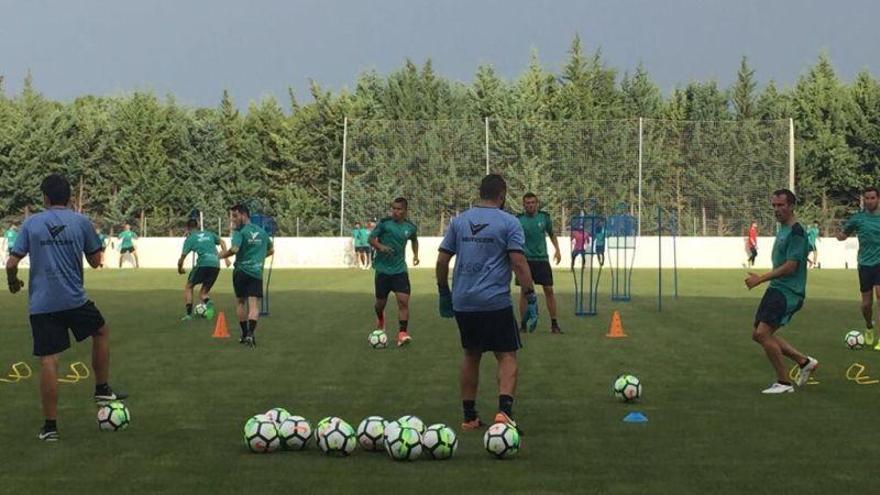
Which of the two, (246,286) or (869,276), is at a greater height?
(869,276)

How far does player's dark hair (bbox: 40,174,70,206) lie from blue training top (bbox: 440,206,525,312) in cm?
304

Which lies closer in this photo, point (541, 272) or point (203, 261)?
point (541, 272)

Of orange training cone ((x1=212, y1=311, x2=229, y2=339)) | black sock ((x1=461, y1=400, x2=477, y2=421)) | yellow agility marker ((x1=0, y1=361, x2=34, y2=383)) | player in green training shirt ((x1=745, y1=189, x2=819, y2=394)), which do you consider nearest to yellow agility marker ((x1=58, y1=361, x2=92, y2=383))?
yellow agility marker ((x1=0, y1=361, x2=34, y2=383))

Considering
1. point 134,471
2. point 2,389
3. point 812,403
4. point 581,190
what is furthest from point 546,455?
point 581,190

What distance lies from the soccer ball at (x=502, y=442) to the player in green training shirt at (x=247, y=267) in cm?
937

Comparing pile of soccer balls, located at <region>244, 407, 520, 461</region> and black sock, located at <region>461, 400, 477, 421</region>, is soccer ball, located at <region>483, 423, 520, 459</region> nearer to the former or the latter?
pile of soccer balls, located at <region>244, 407, 520, 461</region>

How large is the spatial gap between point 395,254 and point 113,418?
25.6 feet

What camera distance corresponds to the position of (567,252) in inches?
2053

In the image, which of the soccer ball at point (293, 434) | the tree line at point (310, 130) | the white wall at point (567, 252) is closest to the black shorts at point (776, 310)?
the soccer ball at point (293, 434)

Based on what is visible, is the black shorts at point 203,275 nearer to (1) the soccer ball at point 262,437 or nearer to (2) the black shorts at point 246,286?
(2) the black shorts at point 246,286

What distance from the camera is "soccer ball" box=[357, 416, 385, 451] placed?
8.98m

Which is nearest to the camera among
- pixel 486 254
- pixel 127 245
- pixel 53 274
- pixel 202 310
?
pixel 486 254

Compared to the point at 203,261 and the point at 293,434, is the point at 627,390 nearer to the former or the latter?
the point at 293,434

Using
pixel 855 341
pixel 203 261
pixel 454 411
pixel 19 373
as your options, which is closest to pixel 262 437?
pixel 454 411
